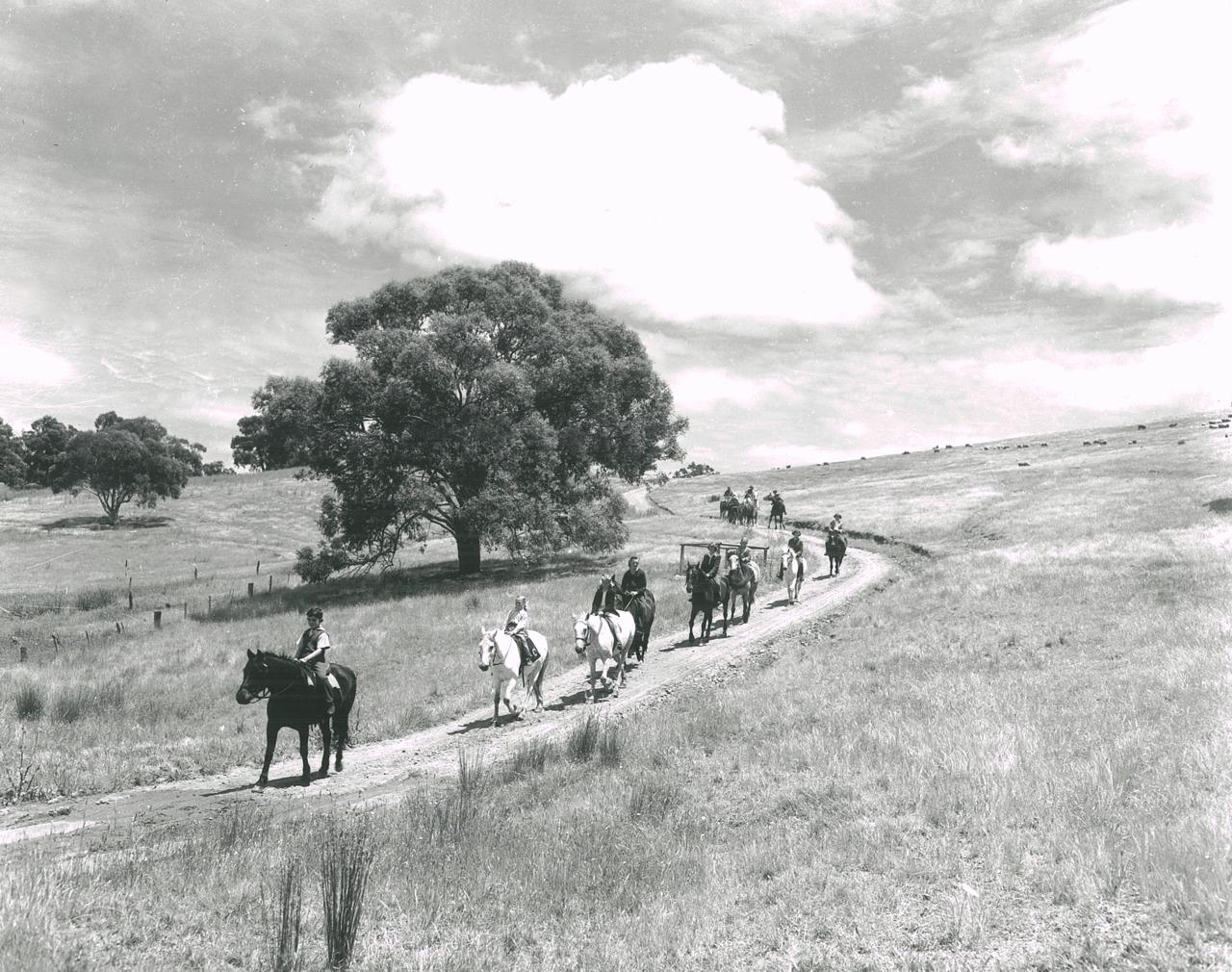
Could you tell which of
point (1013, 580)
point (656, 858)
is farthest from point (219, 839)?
point (1013, 580)

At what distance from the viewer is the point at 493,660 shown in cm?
1476

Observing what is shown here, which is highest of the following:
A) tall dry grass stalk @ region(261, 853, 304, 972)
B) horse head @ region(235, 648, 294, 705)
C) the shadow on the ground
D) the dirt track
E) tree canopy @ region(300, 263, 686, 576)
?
tree canopy @ region(300, 263, 686, 576)

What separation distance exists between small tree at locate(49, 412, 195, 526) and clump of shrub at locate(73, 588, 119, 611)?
41542mm

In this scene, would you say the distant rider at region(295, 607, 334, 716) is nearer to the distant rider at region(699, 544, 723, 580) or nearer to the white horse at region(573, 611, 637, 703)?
the white horse at region(573, 611, 637, 703)

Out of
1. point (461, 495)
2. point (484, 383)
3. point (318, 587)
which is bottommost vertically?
point (318, 587)

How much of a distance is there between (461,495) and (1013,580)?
23.2 m

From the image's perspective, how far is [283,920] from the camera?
582 cm

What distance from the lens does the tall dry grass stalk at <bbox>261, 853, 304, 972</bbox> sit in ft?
18.5

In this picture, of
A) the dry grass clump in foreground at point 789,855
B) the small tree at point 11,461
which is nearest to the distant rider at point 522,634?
the dry grass clump in foreground at point 789,855

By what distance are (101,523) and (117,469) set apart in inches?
220

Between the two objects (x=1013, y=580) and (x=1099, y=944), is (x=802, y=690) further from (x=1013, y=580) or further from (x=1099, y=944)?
(x=1013, y=580)

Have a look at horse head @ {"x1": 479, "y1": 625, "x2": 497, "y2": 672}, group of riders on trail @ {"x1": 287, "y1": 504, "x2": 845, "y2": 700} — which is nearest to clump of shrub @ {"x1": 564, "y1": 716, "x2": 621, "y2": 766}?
horse head @ {"x1": 479, "y1": 625, "x2": 497, "y2": 672}

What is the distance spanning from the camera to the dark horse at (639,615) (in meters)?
19.5

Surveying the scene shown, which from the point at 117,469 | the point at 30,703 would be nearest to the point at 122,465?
the point at 117,469
